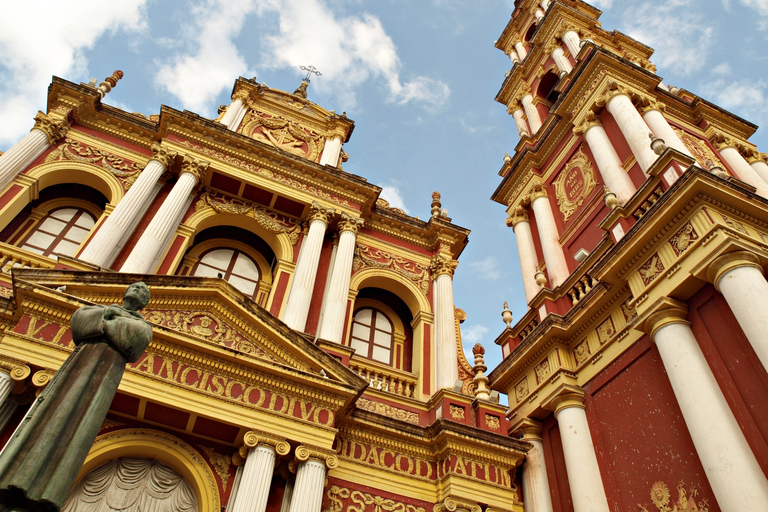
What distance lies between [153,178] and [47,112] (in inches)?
129

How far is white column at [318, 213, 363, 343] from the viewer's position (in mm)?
11492

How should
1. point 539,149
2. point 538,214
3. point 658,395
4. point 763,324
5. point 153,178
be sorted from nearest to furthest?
point 763,324 → point 658,395 → point 153,178 → point 538,214 → point 539,149

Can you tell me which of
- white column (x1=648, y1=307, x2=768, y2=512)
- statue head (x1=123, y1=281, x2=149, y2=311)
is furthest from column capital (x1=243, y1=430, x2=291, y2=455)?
white column (x1=648, y1=307, x2=768, y2=512)

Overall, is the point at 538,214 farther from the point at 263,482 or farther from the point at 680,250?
the point at 263,482

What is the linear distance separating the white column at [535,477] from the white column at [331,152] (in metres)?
8.85

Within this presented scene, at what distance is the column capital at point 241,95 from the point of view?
16.6 meters

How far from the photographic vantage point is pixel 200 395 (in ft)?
28.5

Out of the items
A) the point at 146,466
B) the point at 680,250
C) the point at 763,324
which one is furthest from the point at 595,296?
the point at 146,466

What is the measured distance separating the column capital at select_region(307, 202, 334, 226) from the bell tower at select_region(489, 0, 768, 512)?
17.0ft

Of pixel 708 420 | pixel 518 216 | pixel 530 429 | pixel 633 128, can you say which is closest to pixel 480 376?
pixel 530 429

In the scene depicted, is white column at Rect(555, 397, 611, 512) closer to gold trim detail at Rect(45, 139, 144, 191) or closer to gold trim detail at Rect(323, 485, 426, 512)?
gold trim detail at Rect(323, 485, 426, 512)

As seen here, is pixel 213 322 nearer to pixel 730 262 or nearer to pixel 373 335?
pixel 373 335

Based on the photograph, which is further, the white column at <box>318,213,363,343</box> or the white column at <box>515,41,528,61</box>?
the white column at <box>515,41,528,61</box>

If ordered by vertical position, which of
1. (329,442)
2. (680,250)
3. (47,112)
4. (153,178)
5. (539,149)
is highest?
(539,149)
